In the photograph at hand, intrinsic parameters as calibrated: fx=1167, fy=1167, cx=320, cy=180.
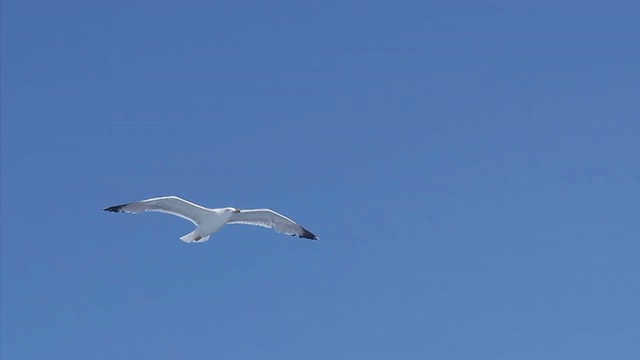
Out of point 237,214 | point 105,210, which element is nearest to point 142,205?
point 105,210

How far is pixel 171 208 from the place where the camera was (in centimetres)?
4431

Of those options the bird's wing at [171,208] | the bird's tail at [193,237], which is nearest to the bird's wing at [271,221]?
the bird's wing at [171,208]

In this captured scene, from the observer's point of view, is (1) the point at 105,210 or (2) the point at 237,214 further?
(2) the point at 237,214

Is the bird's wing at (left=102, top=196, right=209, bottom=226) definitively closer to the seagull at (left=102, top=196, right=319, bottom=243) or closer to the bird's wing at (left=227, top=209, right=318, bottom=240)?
the seagull at (left=102, top=196, right=319, bottom=243)

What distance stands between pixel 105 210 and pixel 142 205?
55.1 inches

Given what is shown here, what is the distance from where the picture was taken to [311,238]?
46.5m

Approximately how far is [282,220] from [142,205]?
20.3 feet

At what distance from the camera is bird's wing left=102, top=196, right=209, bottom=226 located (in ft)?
141

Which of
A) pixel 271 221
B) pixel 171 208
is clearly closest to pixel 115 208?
pixel 171 208

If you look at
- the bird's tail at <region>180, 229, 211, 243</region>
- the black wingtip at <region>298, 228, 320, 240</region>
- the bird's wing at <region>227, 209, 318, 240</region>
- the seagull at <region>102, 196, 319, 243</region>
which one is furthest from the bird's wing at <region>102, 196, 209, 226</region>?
the black wingtip at <region>298, 228, 320, 240</region>

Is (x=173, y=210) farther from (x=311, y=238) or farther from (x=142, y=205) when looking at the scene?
(x=311, y=238)

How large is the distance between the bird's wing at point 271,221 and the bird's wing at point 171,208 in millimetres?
1853

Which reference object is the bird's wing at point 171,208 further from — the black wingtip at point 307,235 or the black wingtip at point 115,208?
the black wingtip at point 307,235

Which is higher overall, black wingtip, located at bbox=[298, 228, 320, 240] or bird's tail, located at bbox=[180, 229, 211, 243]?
black wingtip, located at bbox=[298, 228, 320, 240]
